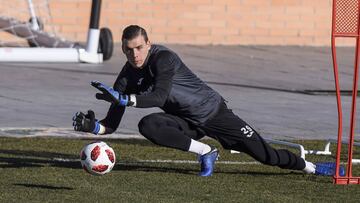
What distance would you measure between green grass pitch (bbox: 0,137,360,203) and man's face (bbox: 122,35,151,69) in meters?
1.00

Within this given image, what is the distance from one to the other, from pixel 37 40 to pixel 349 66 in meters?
5.74

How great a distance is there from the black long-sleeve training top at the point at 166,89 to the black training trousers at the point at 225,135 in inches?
3.3

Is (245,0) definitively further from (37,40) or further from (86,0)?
(37,40)

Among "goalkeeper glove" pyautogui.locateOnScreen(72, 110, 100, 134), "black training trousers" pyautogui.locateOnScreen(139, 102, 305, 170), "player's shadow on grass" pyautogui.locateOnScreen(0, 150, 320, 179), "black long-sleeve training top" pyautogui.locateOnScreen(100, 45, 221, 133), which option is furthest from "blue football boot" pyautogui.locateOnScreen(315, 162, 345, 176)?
"goalkeeper glove" pyautogui.locateOnScreen(72, 110, 100, 134)

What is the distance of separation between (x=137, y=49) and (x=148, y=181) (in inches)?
43.8

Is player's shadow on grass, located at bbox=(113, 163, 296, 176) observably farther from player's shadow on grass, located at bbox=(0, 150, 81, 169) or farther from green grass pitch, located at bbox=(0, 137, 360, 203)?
player's shadow on grass, located at bbox=(0, 150, 81, 169)

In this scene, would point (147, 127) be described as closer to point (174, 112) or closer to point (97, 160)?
point (174, 112)

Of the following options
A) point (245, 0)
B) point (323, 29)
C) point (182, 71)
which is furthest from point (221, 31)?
point (182, 71)

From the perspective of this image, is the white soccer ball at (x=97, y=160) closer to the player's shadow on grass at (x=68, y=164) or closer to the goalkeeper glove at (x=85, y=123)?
the goalkeeper glove at (x=85, y=123)

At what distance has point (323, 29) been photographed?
2361cm

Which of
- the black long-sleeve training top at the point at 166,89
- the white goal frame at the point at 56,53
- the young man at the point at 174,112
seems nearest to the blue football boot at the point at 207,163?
the young man at the point at 174,112

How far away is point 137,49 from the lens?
9.20 meters

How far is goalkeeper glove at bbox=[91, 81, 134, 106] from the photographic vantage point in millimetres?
8695

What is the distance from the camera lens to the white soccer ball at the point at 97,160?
904 centimetres
